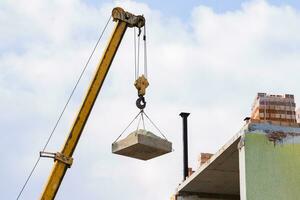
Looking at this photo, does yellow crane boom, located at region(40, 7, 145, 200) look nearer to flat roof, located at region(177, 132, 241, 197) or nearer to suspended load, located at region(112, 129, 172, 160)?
flat roof, located at region(177, 132, 241, 197)

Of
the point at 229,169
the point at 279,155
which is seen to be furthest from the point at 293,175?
the point at 229,169

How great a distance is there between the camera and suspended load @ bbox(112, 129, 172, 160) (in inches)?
423

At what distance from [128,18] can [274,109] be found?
18.0 ft

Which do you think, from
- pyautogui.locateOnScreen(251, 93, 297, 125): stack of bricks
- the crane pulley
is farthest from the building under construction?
the crane pulley

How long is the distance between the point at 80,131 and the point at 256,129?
17.0 ft

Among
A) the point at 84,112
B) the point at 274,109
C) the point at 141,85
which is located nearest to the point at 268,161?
the point at 274,109

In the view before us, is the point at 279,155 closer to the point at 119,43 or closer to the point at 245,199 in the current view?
the point at 245,199

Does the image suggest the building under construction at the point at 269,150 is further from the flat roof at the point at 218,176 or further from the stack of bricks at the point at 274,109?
the flat roof at the point at 218,176

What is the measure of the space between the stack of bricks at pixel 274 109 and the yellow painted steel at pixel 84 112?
15.6 feet

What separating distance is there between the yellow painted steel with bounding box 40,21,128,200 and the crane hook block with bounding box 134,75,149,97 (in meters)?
1.40

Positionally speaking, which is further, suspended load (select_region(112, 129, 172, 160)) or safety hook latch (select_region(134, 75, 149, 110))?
safety hook latch (select_region(134, 75, 149, 110))

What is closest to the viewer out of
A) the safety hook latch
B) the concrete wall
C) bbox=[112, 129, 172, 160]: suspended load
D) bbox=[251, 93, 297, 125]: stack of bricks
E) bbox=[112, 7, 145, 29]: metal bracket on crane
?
the concrete wall

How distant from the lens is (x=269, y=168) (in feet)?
31.8

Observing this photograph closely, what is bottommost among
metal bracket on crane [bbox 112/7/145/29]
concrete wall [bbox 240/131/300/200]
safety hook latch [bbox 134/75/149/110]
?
concrete wall [bbox 240/131/300/200]
